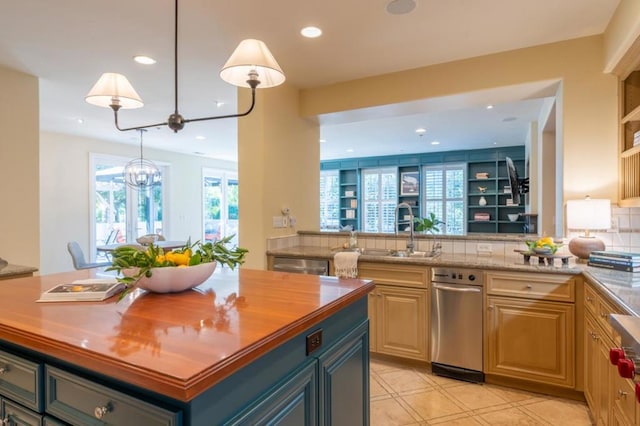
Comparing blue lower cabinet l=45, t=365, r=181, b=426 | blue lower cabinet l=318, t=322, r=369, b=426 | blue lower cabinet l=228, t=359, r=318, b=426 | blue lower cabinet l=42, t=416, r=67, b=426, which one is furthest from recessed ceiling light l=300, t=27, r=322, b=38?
blue lower cabinet l=42, t=416, r=67, b=426

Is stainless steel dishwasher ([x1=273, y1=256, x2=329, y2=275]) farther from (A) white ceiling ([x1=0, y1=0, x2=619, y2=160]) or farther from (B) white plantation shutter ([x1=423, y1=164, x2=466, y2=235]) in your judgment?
(B) white plantation shutter ([x1=423, y1=164, x2=466, y2=235])

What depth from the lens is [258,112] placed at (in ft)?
11.5

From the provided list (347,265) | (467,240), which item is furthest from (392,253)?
(467,240)

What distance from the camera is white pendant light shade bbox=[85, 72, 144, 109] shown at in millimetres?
1962

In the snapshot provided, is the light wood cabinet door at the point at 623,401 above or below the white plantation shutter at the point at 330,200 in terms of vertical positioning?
below

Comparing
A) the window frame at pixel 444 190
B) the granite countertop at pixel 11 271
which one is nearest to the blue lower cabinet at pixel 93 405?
the granite countertop at pixel 11 271

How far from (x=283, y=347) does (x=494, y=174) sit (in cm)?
807

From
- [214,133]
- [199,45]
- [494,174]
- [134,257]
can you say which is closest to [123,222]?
[214,133]

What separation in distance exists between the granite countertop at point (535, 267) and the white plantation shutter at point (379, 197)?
18.4 feet

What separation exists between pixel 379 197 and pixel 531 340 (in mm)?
6830

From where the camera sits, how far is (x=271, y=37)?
281 centimetres

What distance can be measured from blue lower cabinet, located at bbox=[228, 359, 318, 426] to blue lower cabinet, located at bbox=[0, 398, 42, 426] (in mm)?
682

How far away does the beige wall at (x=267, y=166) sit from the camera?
3525 mm

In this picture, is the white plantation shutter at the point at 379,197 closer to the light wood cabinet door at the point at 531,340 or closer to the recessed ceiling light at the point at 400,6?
the light wood cabinet door at the point at 531,340
